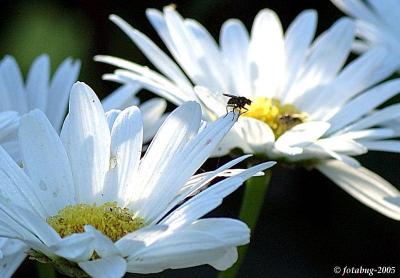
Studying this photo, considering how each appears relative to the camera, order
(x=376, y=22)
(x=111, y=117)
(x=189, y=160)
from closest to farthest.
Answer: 1. (x=189, y=160)
2. (x=111, y=117)
3. (x=376, y=22)

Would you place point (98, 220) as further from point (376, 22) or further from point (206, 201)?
point (376, 22)

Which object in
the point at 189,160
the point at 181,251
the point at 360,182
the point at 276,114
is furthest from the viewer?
the point at 276,114

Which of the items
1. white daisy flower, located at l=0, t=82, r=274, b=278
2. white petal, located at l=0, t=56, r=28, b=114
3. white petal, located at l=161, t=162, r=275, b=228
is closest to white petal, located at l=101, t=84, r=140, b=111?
white petal, located at l=0, t=56, r=28, b=114

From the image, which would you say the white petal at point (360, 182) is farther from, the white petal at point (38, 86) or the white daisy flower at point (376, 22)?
the white petal at point (38, 86)

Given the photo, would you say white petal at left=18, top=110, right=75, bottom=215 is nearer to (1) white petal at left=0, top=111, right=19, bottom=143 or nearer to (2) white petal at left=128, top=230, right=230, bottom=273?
(1) white petal at left=0, top=111, right=19, bottom=143

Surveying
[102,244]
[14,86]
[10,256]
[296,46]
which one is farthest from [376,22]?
[102,244]

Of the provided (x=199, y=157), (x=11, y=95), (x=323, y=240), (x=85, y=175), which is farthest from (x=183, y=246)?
(x=323, y=240)

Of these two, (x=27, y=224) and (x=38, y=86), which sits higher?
(x=38, y=86)
